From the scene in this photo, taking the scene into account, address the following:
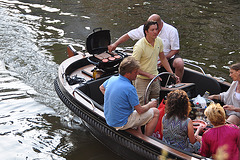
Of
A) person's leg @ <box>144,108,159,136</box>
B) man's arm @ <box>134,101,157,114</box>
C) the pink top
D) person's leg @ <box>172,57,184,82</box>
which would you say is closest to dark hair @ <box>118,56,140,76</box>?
man's arm @ <box>134,101,157,114</box>

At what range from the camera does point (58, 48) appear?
24.8 feet

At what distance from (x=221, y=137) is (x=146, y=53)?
1541mm

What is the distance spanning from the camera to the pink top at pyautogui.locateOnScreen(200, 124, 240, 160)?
8.69 ft

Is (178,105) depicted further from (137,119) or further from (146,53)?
(146,53)

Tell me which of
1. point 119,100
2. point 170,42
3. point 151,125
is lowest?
point 151,125

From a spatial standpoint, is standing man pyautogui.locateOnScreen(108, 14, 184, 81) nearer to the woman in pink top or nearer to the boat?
the boat

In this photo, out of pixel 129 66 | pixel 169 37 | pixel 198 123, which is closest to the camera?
pixel 129 66

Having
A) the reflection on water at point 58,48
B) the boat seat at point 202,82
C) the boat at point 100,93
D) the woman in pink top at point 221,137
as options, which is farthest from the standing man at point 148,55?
the woman in pink top at point 221,137

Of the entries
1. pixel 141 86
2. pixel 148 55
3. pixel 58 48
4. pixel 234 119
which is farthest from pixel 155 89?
pixel 58 48

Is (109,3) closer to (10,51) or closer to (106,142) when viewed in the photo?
(10,51)

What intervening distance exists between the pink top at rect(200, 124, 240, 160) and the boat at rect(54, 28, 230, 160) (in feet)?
0.54

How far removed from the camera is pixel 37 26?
29.6ft

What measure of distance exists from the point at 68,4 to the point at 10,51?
4708 mm

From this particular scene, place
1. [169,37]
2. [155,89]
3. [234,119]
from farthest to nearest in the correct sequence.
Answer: [169,37] → [155,89] → [234,119]
